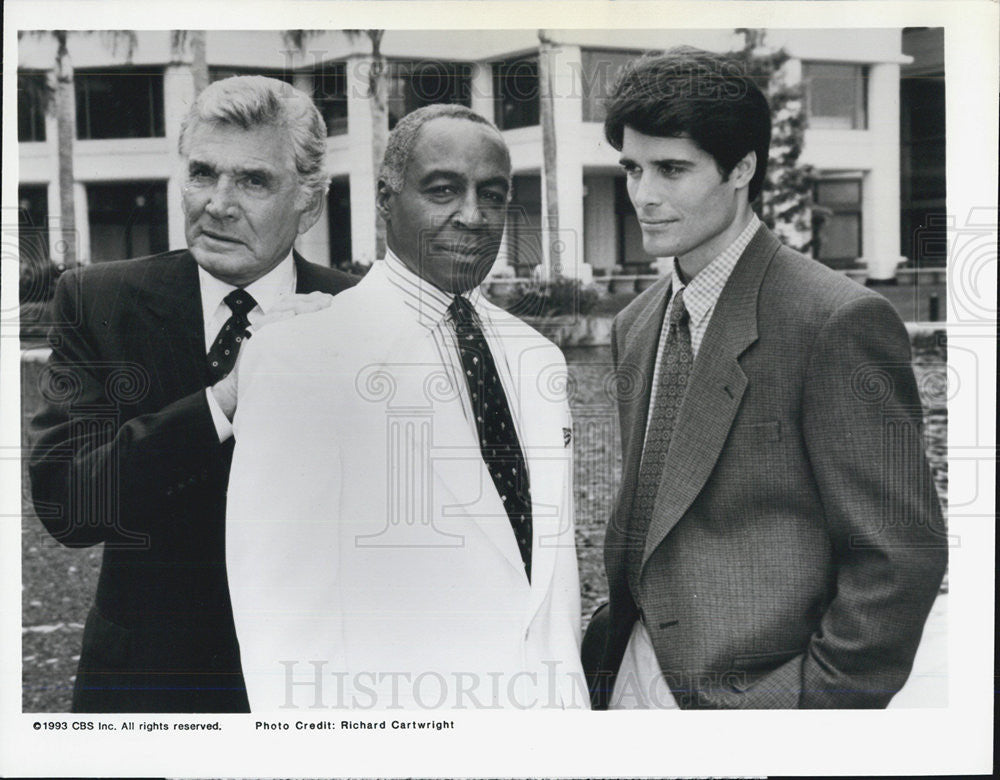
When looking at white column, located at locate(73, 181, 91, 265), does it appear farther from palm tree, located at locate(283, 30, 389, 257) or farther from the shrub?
the shrub

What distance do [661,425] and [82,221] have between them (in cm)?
212

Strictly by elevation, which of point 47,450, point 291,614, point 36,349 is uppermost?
point 36,349

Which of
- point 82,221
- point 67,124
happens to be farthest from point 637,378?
point 67,124

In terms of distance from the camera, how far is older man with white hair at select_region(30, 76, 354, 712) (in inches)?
144

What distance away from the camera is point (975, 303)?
3.80m

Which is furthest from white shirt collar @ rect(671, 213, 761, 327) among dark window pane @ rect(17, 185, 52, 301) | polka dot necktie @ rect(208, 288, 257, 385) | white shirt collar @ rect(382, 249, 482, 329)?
dark window pane @ rect(17, 185, 52, 301)

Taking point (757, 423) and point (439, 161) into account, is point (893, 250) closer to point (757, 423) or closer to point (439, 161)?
point (757, 423)

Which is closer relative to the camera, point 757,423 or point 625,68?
point 757,423

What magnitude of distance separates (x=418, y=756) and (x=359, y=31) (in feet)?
8.49

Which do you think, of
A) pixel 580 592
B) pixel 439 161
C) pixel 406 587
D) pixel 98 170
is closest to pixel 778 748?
pixel 580 592

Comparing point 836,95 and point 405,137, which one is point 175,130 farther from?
point 836,95

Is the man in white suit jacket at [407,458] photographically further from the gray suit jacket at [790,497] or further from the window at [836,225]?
the window at [836,225]

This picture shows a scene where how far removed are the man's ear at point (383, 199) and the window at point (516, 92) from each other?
0.45 metres

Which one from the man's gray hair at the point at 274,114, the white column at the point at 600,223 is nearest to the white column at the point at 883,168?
the white column at the point at 600,223
